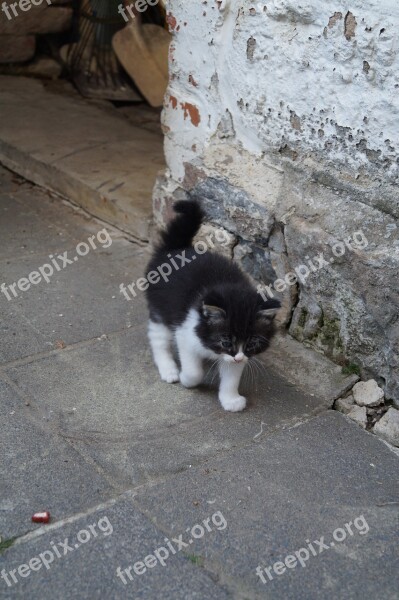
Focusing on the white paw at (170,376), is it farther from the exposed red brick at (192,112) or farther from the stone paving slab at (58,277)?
the exposed red brick at (192,112)

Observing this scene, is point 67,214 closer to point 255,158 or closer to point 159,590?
point 255,158

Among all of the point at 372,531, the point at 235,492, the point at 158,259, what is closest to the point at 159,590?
the point at 235,492

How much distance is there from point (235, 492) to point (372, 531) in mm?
511

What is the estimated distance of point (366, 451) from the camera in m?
3.20

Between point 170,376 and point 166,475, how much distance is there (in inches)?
26.5

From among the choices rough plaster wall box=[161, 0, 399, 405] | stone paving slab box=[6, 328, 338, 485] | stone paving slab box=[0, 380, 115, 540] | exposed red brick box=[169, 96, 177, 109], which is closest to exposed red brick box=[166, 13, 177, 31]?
rough plaster wall box=[161, 0, 399, 405]

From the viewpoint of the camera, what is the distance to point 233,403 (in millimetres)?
3369

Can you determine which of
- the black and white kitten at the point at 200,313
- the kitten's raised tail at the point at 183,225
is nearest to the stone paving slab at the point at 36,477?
the black and white kitten at the point at 200,313

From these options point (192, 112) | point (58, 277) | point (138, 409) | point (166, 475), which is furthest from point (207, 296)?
point (58, 277)

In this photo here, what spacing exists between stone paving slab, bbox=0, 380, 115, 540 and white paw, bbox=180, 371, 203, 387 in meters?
0.65

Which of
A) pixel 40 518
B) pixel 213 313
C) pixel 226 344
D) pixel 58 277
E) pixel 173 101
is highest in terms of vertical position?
pixel 173 101

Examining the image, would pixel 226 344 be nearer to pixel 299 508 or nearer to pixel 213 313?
pixel 213 313

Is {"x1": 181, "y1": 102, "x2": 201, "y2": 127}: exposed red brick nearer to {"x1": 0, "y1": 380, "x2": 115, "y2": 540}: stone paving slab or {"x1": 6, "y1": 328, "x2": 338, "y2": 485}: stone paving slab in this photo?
{"x1": 6, "y1": 328, "x2": 338, "y2": 485}: stone paving slab

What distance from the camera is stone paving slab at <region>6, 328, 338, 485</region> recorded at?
3066 mm
